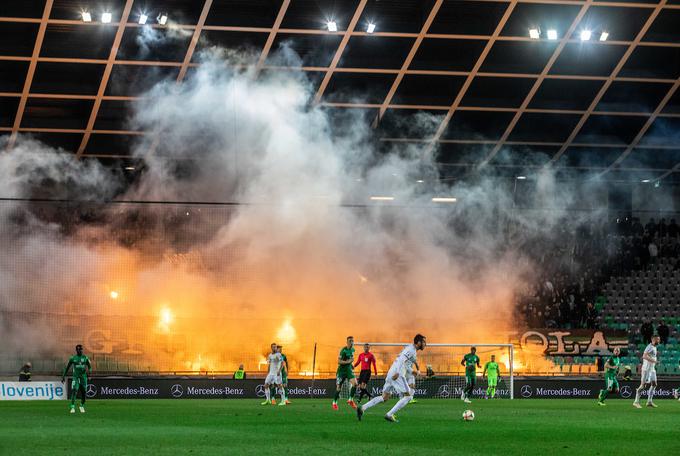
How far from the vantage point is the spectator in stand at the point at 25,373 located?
33844mm

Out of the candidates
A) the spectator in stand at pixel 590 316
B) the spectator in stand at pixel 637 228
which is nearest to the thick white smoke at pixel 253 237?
the spectator in stand at pixel 590 316

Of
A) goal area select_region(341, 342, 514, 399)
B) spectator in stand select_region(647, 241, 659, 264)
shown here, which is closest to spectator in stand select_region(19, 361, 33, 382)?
goal area select_region(341, 342, 514, 399)

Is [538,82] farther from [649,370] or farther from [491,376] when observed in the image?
[649,370]

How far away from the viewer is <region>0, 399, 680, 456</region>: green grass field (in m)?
13.5

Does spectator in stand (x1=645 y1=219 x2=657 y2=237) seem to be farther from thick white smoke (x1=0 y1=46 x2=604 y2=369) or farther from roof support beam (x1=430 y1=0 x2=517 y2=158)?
roof support beam (x1=430 y1=0 x2=517 y2=158)

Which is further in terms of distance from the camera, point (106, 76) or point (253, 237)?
point (253, 237)

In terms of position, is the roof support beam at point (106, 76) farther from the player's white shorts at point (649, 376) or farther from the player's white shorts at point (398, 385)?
the player's white shorts at point (649, 376)

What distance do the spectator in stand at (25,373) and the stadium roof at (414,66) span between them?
8.97 meters

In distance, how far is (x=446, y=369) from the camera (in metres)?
36.2

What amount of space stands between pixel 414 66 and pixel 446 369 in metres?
10.8

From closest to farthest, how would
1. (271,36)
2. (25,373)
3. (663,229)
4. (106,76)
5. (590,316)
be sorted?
(25,373)
(271,36)
(106,76)
(590,316)
(663,229)

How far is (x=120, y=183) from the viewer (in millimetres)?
40938

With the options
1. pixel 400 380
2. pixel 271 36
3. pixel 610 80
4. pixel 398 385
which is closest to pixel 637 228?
pixel 610 80

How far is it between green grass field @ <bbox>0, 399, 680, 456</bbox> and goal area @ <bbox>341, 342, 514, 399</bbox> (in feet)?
35.0
